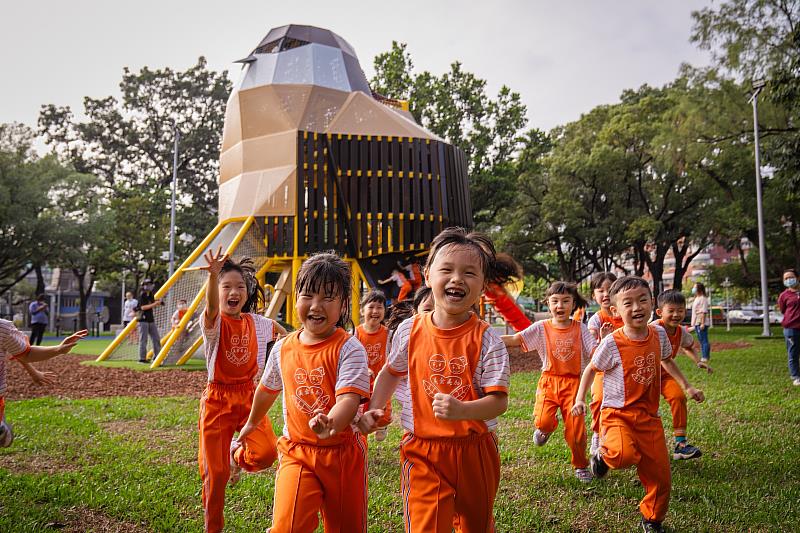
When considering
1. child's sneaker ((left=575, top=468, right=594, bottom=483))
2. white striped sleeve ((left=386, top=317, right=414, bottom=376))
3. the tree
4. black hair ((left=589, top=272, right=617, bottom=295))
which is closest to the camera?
white striped sleeve ((left=386, top=317, right=414, bottom=376))

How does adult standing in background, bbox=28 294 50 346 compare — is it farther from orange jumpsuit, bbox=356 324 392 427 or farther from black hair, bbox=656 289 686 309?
black hair, bbox=656 289 686 309

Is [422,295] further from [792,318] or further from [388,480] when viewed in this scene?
[792,318]

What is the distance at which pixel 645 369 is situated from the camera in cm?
423

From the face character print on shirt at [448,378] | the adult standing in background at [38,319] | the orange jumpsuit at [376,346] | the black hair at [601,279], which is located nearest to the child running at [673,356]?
the black hair at [601,279]

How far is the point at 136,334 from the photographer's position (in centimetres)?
1634

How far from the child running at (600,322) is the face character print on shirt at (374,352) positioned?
212 centimetres

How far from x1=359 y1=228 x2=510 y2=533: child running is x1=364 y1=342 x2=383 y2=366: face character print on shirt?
319 cm

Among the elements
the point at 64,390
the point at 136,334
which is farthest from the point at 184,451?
the point at 136,334

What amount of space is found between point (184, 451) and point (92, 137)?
36004 mm

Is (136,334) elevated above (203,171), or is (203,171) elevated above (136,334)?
(203,171)

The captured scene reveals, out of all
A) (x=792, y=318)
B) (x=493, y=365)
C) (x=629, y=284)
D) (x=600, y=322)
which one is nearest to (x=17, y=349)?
(x=493, y=365)

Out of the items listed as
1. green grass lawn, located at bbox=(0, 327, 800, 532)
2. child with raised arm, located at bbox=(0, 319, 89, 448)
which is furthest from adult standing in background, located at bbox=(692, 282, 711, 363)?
child with raised arm, located at bbox=(0, 319, 89, 448)

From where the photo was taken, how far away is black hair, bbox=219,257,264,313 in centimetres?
422

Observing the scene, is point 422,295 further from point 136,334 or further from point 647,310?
point 136,334
